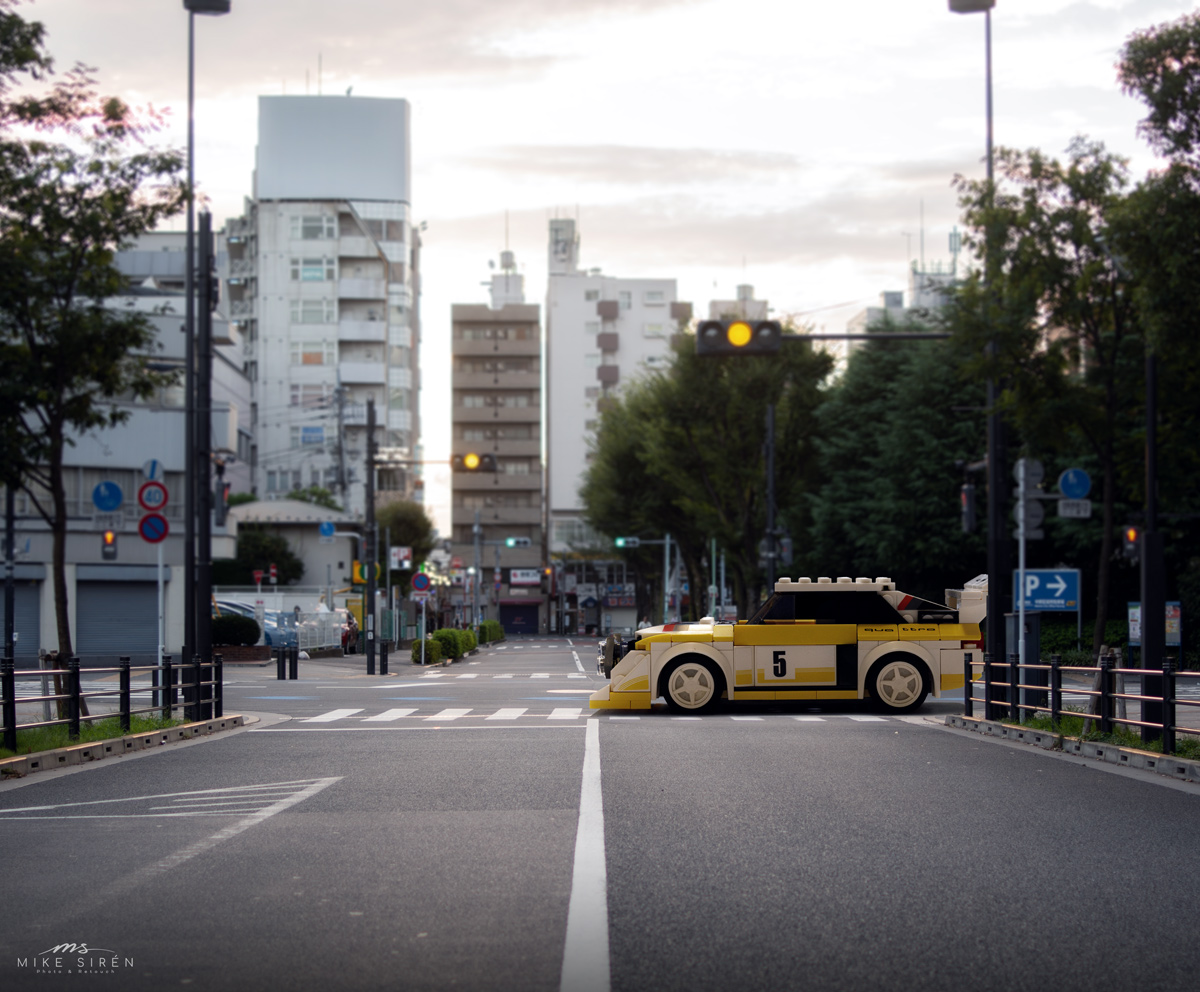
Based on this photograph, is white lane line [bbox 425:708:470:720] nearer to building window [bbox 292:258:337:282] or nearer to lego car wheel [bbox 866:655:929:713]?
lego car wheel [bbox 866:655:929:713]

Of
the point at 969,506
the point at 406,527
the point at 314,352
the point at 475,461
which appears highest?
the point at 314,352

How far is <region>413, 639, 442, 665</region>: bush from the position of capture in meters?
46.5

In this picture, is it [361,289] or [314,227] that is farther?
[361,289]

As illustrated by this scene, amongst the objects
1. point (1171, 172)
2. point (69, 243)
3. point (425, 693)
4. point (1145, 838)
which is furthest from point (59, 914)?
point (425, 693)

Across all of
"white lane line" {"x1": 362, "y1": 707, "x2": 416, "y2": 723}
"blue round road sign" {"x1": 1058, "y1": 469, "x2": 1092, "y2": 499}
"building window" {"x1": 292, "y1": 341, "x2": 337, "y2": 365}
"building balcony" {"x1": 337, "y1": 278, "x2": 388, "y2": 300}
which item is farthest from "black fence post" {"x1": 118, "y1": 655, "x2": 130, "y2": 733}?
"building balcony" {"x1": 337, "y1": 278, "x2": 388, "y2": 300}

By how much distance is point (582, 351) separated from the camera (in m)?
125

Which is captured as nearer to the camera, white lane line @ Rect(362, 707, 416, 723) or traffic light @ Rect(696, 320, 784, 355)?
traffic light @ Rect(696, 320, 784, 355)

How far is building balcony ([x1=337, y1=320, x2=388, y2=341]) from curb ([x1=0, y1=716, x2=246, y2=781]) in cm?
7949

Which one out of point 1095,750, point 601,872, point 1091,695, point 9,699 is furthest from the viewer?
point 1091,695

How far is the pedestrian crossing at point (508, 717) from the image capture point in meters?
21.3

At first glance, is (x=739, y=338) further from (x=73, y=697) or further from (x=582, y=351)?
(x=582, y=351)

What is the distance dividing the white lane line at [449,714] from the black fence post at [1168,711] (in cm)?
1082

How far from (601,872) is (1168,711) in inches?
315

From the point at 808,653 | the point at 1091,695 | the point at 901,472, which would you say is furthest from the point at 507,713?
the point at 901,472
